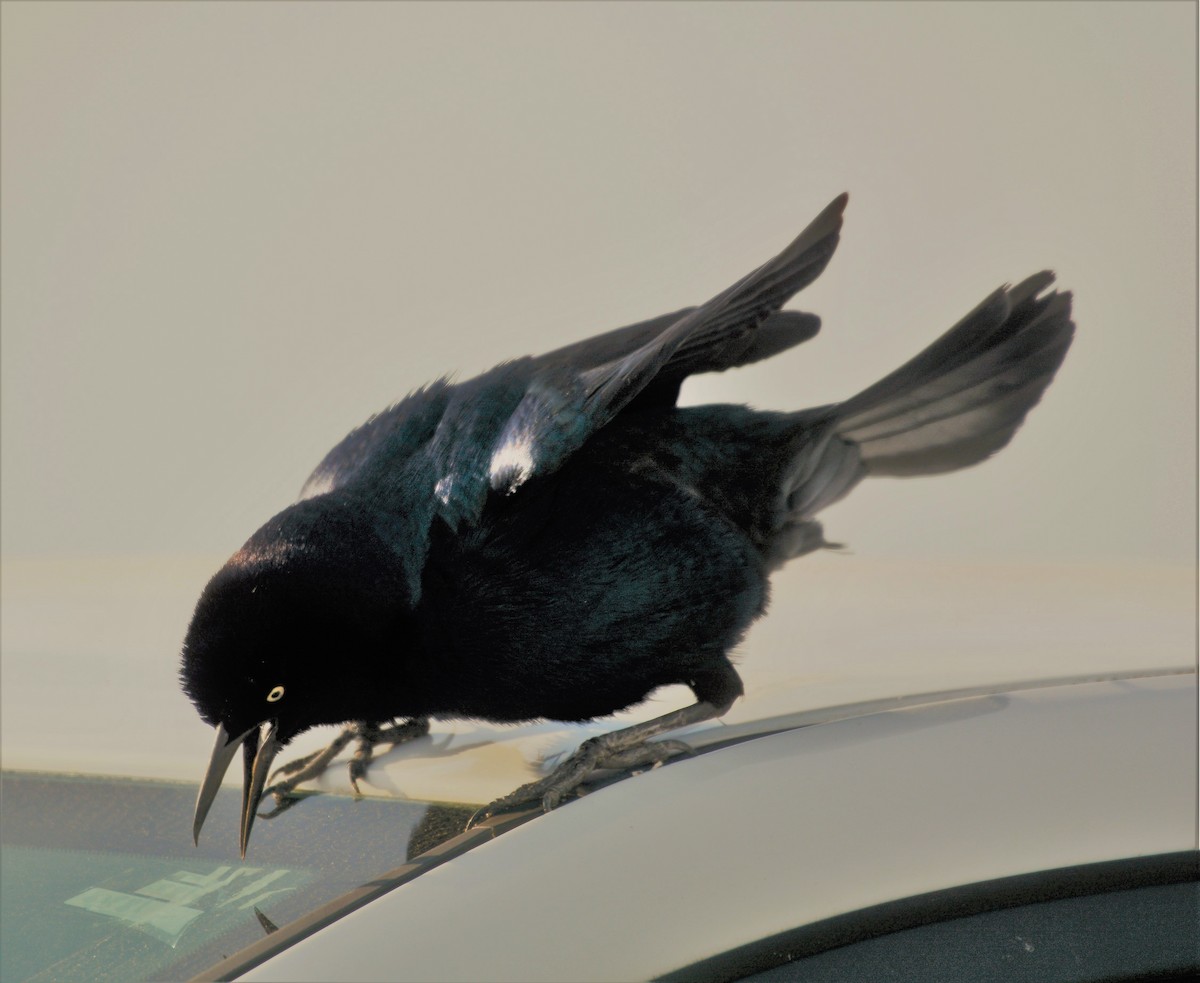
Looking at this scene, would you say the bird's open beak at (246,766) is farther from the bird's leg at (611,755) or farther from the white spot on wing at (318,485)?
the white spot on wing at (318,485)

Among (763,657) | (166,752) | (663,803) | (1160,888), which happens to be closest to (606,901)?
(663,803)

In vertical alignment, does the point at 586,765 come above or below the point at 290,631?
below

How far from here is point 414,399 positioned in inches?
69.9

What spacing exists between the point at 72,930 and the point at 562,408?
83 centimetres

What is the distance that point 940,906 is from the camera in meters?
0.81

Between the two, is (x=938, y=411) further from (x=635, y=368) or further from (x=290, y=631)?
(x=290, y=631)

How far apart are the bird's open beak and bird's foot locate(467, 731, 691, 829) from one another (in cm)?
21

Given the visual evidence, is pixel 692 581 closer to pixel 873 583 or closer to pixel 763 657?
pixel 763 657

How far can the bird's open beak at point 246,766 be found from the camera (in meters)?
1.08

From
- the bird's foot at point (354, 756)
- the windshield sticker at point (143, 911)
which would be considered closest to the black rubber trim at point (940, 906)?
the windshield sticker at point (143, 911)

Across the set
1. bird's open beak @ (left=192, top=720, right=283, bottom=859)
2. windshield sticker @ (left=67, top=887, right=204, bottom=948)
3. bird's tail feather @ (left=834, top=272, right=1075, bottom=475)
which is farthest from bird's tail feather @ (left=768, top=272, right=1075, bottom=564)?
windshield sticker @ (left=67, top=887, right=204, bottom=948)

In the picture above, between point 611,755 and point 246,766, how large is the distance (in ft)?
1.21

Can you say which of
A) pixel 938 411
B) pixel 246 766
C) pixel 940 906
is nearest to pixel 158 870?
pixel 246 766

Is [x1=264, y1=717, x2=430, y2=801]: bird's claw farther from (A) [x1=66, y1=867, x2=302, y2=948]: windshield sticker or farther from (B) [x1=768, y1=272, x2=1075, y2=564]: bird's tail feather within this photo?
(B) [x1=768, y1=272, x2=1075, y2=564]: bird's tail feather
